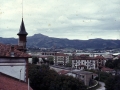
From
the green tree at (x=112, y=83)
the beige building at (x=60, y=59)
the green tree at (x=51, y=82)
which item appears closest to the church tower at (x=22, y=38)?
the green tree at (x=51, y=82)

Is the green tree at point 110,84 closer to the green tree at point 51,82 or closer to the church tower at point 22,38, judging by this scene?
the green tree at point 51,82

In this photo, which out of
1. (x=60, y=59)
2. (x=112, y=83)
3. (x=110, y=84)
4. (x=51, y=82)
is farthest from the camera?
(x=60, y=59)

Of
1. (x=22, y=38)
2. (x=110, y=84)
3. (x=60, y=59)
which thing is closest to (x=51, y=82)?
(x=22, y=38)

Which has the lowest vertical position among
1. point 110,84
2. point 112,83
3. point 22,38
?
point 110,84

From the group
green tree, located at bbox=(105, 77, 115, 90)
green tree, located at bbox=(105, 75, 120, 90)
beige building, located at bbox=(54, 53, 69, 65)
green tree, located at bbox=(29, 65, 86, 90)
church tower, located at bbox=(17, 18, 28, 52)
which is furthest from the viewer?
beige building, located at bbox=(54, 53, 69, 65)

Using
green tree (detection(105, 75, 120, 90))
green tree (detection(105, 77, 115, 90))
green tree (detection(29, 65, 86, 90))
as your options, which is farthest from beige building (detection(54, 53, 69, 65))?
green tree (detection(29, 65, 86, 90))

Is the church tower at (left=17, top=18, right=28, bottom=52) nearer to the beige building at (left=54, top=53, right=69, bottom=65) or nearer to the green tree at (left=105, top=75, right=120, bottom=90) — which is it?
the green tree at (left=105, top=75, right=120, bottom=90)

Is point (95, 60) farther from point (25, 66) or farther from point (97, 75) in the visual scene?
point (25, 66)

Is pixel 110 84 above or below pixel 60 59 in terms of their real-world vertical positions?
below

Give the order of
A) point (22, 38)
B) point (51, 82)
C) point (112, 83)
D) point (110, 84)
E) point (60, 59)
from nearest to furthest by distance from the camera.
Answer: point (22, 38) → point (51, 82) → point (112, 83) → point (110, 84) → point (60, 59)

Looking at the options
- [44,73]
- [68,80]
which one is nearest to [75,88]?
[68,80]

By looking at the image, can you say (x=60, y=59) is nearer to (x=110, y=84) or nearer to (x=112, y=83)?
(x=110, y=84)

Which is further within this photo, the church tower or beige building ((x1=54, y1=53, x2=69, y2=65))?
beige building ((x1=54, y1=53, x2=69, y2=65))
